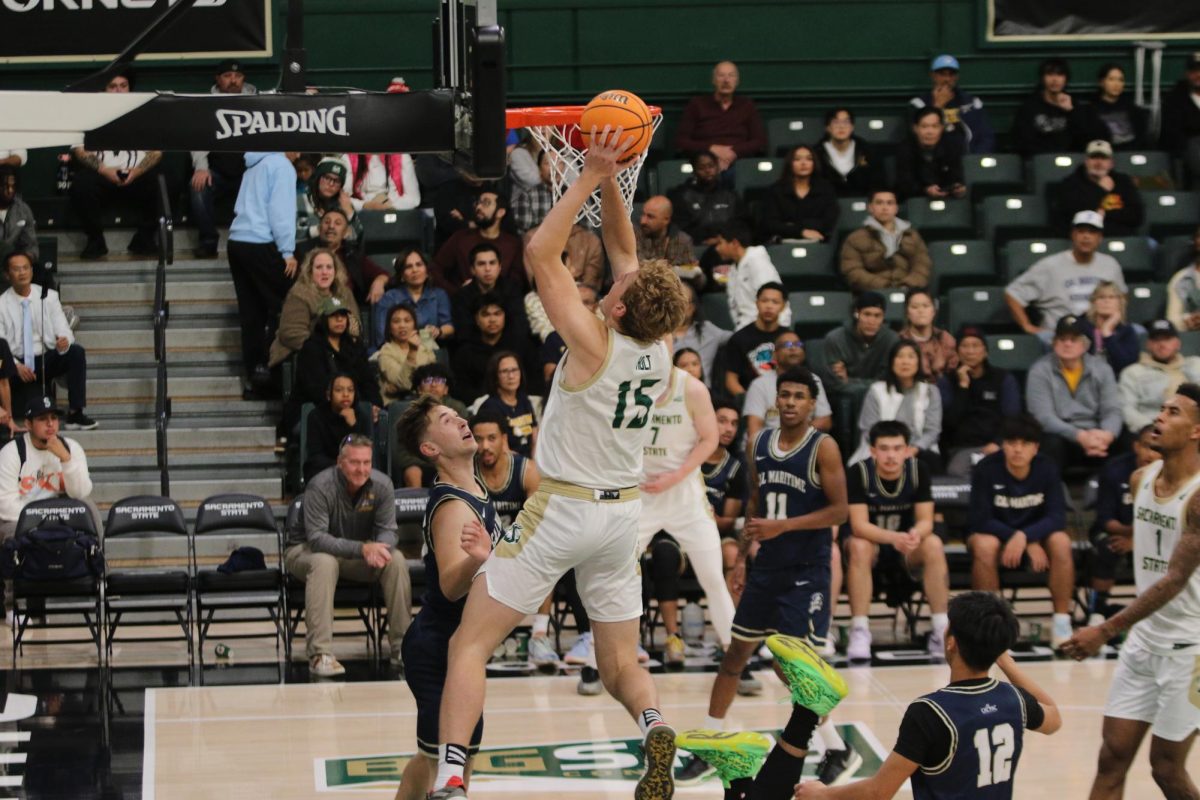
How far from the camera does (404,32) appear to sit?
52.4ft

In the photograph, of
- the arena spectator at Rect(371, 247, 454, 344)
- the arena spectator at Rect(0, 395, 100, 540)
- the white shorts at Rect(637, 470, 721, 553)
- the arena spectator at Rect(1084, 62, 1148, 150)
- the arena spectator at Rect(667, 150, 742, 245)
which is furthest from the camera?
the arena spectator at Rect(1084, 62, 1148, 150)

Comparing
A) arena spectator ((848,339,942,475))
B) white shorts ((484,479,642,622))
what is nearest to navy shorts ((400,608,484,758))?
white shorts ((484,479,642,622))

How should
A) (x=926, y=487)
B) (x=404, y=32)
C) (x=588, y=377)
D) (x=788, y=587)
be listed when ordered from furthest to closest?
(x=404, y=32), (x=926, y=487), (x=788, y=587), (x=588, y=377)

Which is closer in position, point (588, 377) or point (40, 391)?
point (588, 377)

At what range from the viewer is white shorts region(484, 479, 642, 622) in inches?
251

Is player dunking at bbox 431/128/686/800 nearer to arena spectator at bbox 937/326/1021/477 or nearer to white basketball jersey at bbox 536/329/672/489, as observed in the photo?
white basketball jersey at bbox 536/329/672/489

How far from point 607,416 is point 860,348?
6.71 m

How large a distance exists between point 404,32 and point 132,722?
813 centimetres

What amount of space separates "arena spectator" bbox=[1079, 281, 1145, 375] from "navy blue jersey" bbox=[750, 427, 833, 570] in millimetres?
5006

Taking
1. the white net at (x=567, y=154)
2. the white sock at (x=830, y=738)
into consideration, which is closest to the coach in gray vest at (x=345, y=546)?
the white sock at (x=830, y=738)

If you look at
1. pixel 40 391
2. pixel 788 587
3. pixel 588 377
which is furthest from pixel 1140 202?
pixel 588 377

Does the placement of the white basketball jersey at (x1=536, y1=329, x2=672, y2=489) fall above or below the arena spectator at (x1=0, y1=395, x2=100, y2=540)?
above

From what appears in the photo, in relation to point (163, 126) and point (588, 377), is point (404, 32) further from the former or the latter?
point (588, 377)

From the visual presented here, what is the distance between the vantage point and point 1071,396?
12.8 meters
